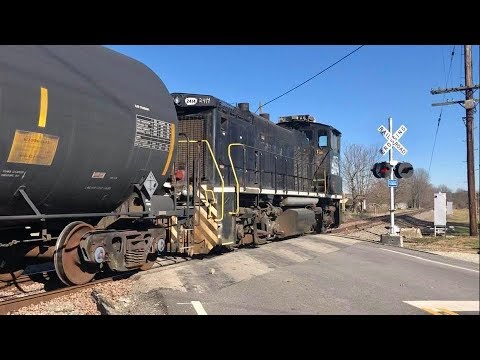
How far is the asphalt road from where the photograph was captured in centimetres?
321

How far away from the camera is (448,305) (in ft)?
9.28

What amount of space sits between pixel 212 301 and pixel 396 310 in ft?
9.66

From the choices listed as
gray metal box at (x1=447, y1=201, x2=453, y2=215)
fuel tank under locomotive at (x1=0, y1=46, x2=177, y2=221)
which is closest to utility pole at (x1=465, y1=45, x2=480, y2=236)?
gray metal box at (x1=447, y1=201, x2=453, y2=215)

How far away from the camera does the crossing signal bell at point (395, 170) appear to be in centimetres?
384

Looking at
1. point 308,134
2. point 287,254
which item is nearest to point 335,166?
point 308,134

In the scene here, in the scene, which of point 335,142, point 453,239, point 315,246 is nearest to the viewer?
point 453,239

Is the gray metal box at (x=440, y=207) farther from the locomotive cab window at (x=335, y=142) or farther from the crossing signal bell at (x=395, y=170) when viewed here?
the locomotive cab window at (x=335, y=142)

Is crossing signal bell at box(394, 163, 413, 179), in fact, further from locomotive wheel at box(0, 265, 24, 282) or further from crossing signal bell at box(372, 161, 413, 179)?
locomotive wheel at box(0, 265, 24, 282)

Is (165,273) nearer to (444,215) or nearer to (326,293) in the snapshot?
(326,293)

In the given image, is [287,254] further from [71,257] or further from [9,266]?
[9,266]

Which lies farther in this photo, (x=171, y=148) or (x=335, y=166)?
(x=335, y=166)

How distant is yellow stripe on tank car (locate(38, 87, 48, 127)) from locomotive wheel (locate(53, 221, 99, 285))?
1883 millimetres

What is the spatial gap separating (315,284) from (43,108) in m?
4.11

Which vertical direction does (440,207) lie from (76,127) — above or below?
below
